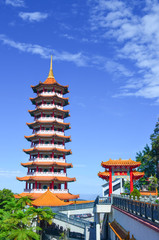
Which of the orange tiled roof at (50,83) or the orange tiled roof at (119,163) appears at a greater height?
the orange tiled roof at (50,83)

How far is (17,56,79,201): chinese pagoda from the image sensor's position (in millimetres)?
43094

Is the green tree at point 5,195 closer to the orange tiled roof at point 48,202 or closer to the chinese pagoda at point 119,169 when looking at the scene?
the orange tiled roof at point 48,202

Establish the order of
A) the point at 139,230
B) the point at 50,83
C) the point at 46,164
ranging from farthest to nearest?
1. the point at 50,83
2. the point at 46,164
3. the point at 139,230

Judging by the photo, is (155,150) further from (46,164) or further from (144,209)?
(144,209)

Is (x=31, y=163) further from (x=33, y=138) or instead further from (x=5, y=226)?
(x=5, y=226)

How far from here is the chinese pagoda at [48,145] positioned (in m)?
43.1

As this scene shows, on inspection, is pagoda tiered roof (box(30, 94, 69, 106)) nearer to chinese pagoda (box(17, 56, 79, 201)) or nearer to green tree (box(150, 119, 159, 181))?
chinese pagoda (box(17, 56, 79, 201))

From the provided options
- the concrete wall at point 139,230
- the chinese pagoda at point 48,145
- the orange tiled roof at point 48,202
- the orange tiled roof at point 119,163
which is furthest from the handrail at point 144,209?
the chinese pagoda at point 48,145

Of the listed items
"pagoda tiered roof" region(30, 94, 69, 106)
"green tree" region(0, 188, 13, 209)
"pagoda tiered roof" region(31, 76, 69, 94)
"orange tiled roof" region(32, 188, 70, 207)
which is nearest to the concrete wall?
"orange tiled roof" region(32, 188, 70, 207)

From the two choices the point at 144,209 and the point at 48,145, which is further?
the point at 48,145

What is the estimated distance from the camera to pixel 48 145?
46.0 m

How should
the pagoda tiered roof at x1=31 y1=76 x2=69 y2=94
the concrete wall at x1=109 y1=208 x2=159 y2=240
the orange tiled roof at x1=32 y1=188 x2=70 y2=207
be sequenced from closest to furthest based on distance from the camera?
the concrete wall at x1=109 y1=208 x2=159 y2=240 → the orange tiled roof at x1=32 y1=188 x2=70 y2=207 → the pagoda tiered roof at x1=31 y1=76 x2=69 y2=94

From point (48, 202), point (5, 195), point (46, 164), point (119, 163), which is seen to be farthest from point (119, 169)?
point (5, 195)

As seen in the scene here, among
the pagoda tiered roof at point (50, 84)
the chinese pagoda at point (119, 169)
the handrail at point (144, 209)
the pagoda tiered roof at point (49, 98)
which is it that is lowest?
the handrail at point (144, 209)
